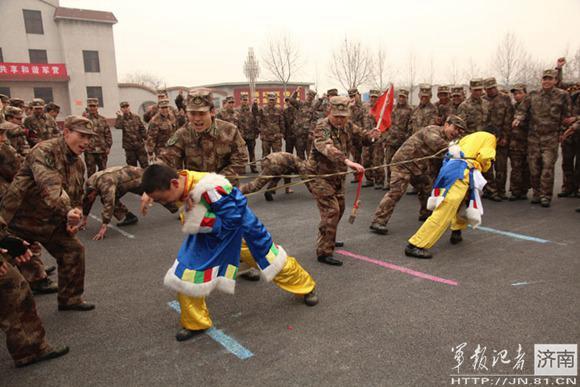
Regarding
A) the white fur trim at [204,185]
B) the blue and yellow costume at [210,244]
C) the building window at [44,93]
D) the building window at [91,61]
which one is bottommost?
the blue and yellow costume at [210,244]

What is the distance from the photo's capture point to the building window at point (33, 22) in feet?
108

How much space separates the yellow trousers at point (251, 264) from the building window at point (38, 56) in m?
37.0

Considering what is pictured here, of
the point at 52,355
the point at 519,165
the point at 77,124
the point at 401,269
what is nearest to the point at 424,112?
the point at 519,165

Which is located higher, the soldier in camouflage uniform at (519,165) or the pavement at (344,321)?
the soldier in camouflage uniform at (519,165)

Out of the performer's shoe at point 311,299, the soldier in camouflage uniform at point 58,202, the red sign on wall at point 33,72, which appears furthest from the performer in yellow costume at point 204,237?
the red sign on wall at point 33,72

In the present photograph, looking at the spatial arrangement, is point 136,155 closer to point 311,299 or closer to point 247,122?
point 247,122

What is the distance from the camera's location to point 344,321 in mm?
3627

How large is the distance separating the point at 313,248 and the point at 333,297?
1569 millimetres

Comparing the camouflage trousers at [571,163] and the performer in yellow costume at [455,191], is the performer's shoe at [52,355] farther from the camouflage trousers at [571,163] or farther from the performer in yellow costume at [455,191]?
the camouflage trousers at [571,163]

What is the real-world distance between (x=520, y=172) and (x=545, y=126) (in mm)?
1027

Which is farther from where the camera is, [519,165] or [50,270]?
[519,165]

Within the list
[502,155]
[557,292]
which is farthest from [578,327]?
[502,155]

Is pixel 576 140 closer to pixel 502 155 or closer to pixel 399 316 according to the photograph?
pixel 502 155

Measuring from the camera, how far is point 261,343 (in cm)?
334
